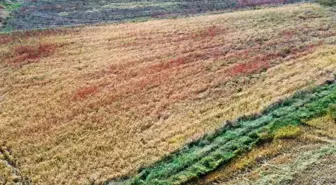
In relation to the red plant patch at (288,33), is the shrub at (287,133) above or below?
below

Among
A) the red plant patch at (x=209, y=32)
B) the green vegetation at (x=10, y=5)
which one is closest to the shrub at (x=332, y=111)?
the red plant patch at (x=209, y=32)

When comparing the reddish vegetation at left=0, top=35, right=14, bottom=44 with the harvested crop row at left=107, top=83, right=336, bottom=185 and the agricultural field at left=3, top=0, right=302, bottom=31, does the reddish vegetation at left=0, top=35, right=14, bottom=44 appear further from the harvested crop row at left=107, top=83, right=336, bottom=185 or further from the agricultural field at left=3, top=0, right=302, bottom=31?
the harvested crop row at left=107, top=83, right=336, bottom=185

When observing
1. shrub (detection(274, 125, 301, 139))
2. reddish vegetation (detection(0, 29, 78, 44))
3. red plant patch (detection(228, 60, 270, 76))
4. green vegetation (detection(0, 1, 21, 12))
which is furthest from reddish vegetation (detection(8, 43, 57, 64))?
shrub (detection(274, 125, 301, 139))

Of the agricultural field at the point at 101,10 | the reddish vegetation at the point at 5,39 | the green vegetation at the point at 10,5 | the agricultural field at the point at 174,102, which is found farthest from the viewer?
the green vegetation at the point at 10,5

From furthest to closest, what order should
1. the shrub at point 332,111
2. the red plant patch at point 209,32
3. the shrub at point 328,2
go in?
the shrub at point 328,2
the red plant patch at point 209,32
the shrub at point 332,111

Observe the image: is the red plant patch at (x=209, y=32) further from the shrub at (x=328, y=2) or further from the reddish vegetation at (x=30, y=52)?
the shrub at (x=328, y=2)

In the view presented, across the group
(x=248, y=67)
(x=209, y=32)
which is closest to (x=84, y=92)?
(x=248, y=67)

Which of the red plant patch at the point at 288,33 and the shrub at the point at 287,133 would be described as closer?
the shrub at the point at 287,133
